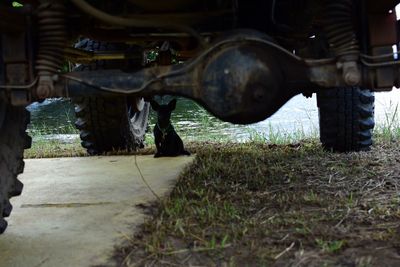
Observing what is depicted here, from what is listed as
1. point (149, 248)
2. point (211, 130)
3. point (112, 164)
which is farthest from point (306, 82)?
point (211, 130)

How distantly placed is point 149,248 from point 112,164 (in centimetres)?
196

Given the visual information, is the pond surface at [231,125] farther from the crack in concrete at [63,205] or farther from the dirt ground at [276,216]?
the crack in concrete at [63,205]

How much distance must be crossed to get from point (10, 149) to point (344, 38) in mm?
1328

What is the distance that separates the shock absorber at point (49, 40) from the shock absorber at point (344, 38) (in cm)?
90

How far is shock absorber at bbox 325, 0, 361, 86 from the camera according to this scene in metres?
1.81

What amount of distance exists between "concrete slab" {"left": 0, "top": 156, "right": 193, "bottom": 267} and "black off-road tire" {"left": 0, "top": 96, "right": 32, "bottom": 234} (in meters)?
0.20

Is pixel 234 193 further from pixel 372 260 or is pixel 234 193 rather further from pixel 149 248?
pixel 372 260

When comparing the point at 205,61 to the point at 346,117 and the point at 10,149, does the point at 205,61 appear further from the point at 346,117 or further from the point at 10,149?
the point at 346,117

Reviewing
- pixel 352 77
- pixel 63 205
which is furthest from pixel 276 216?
pixel 63 205

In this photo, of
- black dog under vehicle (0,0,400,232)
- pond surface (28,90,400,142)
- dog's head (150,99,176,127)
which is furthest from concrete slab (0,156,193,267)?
pond surface (28,90,400,142)

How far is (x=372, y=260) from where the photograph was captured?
75.2 inches

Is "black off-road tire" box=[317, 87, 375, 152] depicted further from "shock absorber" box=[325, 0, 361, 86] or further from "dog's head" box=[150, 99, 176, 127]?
"shock absorber" box=[325, 0, 361, 86]

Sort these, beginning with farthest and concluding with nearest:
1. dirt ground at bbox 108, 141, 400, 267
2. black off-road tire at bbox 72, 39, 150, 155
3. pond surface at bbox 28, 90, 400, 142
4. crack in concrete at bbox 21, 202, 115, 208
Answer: pond surface at bbox 28, 90, 400, 142 < black off-road tire at bbox 72, 39, 150, 155 < crack in concrete at bbox 21, 202, 115, 208 < dirt ground at bbox 108, 141, 400, 267

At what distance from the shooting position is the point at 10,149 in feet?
7.29
